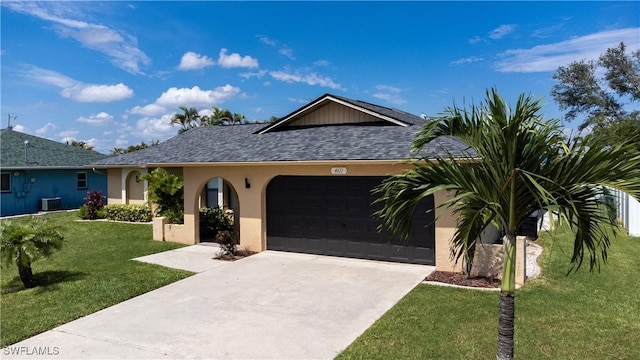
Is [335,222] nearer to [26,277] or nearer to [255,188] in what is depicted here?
[255,188]

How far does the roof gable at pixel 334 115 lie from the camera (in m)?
13.5

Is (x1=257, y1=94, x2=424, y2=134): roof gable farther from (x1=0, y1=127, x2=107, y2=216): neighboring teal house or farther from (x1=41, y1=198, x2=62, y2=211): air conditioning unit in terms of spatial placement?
(x1=41, y1=198, x2=62, y2=211): air conditioning unit

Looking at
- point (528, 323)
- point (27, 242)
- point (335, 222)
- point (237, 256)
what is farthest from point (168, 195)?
point (528, 323)

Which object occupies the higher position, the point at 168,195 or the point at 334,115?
the point at 334,115

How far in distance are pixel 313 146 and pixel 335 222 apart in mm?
2414

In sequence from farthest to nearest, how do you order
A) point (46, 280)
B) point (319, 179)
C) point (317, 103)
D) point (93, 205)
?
point (93, 205) < point (317, 103) < point (319, 179) < point (46, 280)

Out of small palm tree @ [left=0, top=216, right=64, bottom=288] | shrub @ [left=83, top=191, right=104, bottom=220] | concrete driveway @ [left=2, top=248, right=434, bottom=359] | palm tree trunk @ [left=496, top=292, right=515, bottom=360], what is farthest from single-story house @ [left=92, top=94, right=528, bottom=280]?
shrub @ [left=83, top=191, right=104, bottom=220]

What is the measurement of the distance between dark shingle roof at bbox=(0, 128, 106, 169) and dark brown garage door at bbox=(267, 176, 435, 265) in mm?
17692

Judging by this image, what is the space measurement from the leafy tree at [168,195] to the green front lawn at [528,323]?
9975 millimetres

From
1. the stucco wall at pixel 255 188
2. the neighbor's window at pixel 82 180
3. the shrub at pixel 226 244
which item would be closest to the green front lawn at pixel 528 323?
the stucco wall at pixel 255 188

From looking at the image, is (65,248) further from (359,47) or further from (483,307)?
(359,47)

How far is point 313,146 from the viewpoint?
12289 millimetres

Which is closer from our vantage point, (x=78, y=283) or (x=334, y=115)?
(x=78, y=283)

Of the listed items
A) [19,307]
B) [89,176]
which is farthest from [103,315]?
[89,176]
